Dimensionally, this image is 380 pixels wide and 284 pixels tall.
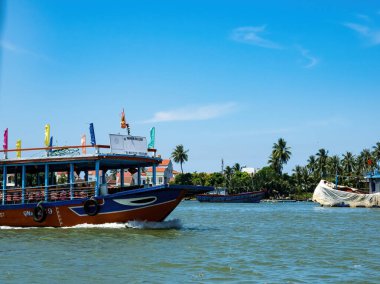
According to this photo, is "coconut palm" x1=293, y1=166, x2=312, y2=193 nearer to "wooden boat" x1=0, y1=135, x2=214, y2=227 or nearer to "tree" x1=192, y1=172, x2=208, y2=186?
"tree" x1=192, y1=172, x2=208, y2=186

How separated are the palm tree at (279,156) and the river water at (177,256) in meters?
84.2

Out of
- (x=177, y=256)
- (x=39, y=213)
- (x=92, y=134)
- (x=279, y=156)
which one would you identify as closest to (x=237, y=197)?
(x=279, y=156)

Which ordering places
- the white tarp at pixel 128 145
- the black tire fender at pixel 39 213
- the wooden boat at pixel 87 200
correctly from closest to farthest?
the wooden boat at pixel 87 200, the white tarp at pixel 128 145, the black tire fender at pixel 39 213

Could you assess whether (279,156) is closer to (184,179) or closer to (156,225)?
(184,179)

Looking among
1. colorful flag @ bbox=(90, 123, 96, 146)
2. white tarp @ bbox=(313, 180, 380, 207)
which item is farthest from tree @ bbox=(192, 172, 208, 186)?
colorful flag @ bbox=(90, 123, 96, 146)

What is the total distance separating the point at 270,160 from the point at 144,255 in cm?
9489

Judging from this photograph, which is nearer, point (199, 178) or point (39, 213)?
point (39, 213)

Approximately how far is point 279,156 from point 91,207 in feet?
286

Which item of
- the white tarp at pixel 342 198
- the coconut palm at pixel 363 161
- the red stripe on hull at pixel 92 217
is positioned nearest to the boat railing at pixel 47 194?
the red stripe on hull at pixel 92 217

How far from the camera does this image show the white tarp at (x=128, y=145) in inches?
874

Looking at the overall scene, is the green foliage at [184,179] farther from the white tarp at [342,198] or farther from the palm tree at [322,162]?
the white tarp at [342,198]

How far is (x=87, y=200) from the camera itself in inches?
851

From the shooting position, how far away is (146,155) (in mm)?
23391

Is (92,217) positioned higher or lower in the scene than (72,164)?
lower
